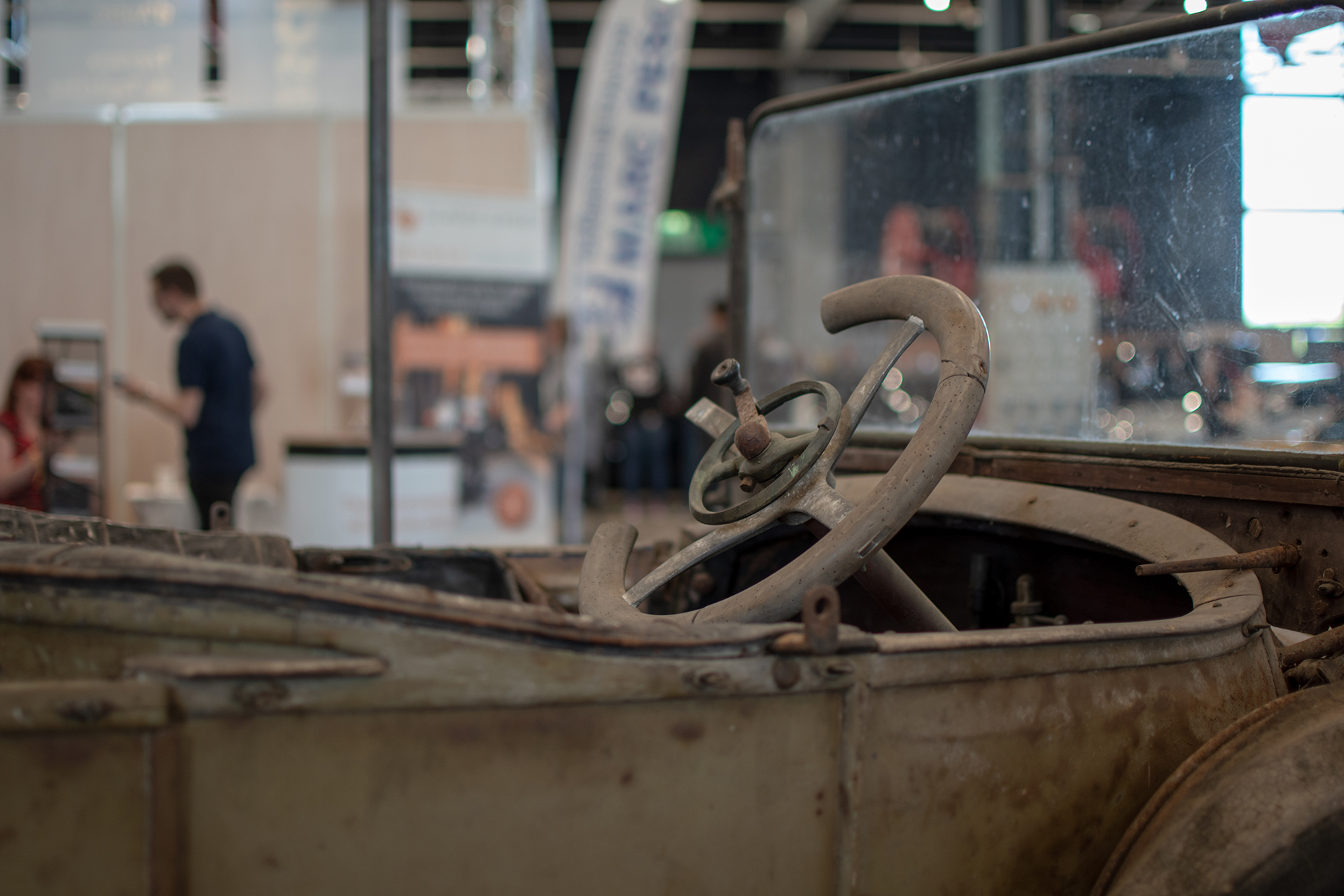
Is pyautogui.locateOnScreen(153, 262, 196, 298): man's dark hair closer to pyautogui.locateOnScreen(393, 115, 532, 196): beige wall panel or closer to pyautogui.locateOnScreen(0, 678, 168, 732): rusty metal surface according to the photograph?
pyautogui.locateOnScreen(393, 115, 532, 196): beige wall panel

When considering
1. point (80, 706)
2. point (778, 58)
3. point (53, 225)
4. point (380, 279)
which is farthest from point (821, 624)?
point (778, 58)

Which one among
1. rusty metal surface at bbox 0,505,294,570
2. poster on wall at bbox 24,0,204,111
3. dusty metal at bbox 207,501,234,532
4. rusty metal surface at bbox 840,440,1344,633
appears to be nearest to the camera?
rusty metal surface at bbox 0,505,294,570

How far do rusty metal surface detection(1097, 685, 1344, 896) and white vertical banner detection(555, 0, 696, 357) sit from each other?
4718mm

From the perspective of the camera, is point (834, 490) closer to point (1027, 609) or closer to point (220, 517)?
point (1027, 609)

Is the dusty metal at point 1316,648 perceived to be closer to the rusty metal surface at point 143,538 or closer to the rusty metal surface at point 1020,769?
the rusty metal surface at point 1020,769

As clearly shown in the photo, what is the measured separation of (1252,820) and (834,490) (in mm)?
585

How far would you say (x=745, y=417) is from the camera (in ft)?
4.38

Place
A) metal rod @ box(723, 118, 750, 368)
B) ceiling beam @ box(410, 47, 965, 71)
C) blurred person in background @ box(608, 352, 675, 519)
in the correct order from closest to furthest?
metal rod @ box(723, 118, 750, 368) → blurred person in background @ box(608, 352, 675, 519) → ceiling beam @ box(410, 47, 965, 71)

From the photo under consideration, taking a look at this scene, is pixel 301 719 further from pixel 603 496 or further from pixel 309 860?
pixel 603 496

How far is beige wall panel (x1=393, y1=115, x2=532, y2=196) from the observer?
6.77m


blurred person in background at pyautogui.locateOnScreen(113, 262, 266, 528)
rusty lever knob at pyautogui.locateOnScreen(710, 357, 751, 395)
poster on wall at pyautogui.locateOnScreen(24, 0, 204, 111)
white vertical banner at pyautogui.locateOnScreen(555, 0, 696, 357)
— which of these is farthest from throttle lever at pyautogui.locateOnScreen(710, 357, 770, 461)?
poster on wall at pyautogui.locateOnScreen(24, 0, 204, 111)

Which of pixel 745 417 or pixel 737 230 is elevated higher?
pixel 737 230

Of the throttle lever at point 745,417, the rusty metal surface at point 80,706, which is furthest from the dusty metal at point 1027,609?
the rusty metal surface at point 80,706

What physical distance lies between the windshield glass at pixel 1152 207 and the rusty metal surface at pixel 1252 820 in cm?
58
